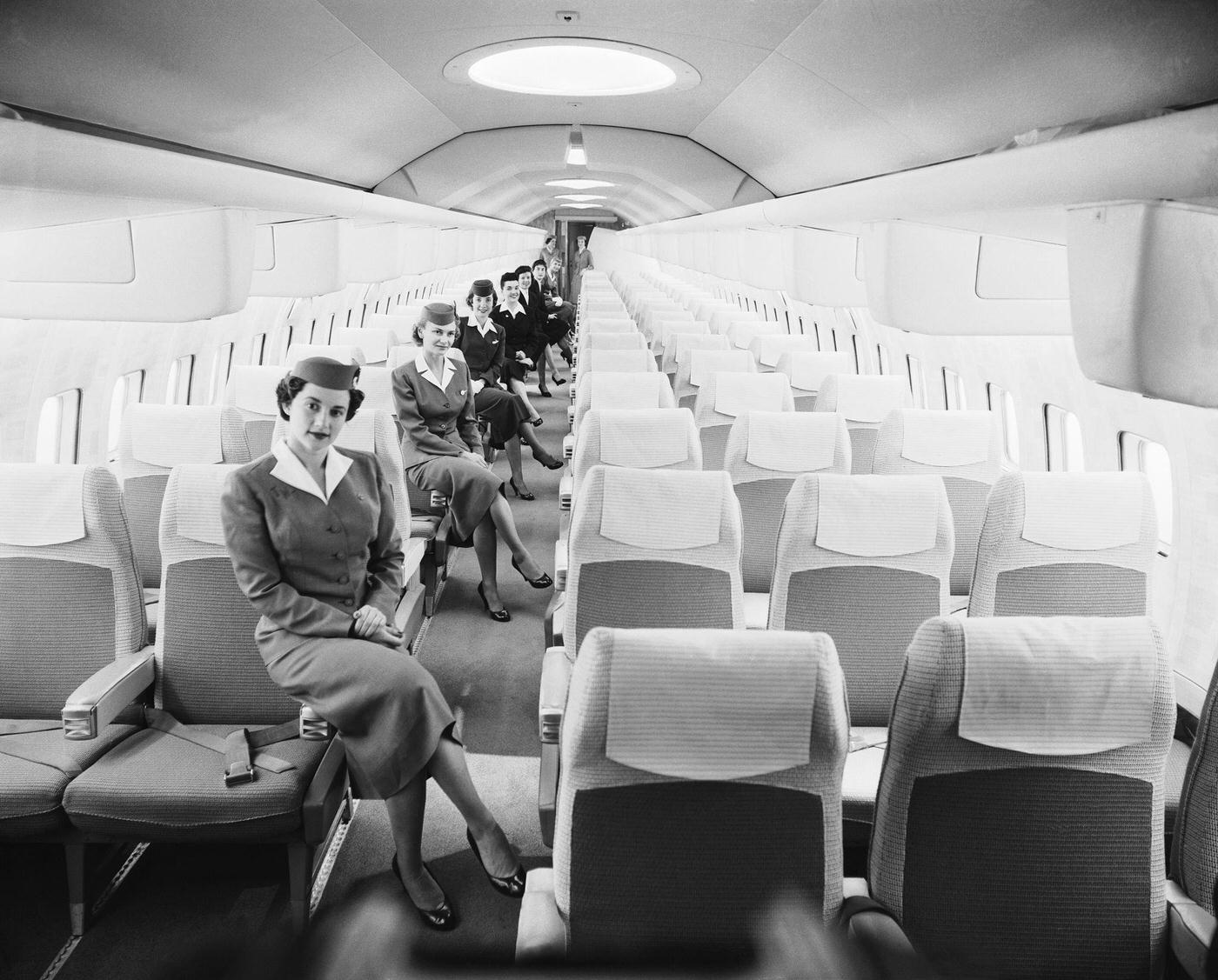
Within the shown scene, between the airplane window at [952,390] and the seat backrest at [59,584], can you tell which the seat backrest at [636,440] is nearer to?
the seat backrest at [59,584]

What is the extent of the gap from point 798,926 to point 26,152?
6.67 ft

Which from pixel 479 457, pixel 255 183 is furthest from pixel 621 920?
pixel 479 457

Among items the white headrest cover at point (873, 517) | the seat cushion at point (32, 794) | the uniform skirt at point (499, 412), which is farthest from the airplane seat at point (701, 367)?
the seat cushion at point (32, 794)

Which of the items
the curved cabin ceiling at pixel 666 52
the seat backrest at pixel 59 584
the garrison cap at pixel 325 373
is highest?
the curved cabin ceiling at pixel 666 52

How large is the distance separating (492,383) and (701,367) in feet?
6.61

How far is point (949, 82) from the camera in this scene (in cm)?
281

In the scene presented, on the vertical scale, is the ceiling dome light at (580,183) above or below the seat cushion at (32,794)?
above

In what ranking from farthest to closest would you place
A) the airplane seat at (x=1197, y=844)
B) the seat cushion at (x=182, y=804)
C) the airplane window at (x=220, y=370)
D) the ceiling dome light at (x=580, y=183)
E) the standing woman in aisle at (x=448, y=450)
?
the ceiling dome light at (x=580, y=183) → the airplane window at (x=220, y=370) → the standing woman in aisle at (x=448, y=450) → the seat cushion at (x=182, y=804) → the airplane seat at (x=1197, y=844)

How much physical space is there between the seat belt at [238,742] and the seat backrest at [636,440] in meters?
1.86

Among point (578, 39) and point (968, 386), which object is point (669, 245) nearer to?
point (968, 386)

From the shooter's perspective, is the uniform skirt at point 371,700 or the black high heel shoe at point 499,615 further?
the black high heel shoe at point 499,615

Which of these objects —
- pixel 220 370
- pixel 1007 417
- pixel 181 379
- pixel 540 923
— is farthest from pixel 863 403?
pixel 220 370

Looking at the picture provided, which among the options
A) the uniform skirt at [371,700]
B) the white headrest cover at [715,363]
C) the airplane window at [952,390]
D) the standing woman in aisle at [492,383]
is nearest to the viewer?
the uniform skirt at [371,700]

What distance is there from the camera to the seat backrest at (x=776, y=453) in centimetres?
459
